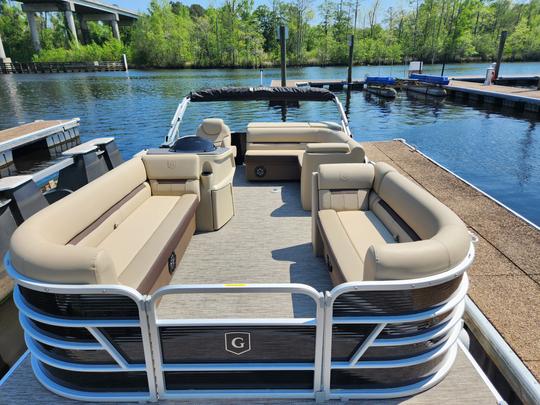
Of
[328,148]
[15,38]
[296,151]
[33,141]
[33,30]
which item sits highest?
[33,30]

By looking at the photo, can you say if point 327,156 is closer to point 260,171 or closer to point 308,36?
point 260,171

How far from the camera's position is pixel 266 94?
6734 mm

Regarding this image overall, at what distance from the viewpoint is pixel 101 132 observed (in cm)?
1733

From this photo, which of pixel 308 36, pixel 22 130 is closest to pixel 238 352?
pixel 22 130

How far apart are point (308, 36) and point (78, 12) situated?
43.3 m

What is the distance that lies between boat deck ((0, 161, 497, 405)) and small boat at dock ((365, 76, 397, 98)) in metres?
22.5

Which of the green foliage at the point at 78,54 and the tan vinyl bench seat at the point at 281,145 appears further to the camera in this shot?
the green foliage at the point at 78,54

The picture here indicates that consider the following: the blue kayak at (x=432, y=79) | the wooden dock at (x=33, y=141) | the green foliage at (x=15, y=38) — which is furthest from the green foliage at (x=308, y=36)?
Result: the wooden dock at (x=33, y=141)

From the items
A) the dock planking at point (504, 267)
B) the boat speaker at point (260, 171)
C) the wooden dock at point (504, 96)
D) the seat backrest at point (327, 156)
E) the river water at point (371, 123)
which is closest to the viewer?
the dock planking at point (504, 267)

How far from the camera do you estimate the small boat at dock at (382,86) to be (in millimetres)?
25141

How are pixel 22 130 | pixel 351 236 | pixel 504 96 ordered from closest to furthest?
pixel 351 236 < pixel 22 130 < pixel 504 96

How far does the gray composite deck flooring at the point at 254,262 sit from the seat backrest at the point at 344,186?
0.62 metres

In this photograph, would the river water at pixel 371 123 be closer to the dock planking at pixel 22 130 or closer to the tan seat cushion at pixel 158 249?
the tan seat cushion at pixel 158 249

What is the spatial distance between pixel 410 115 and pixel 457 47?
43091 mm
